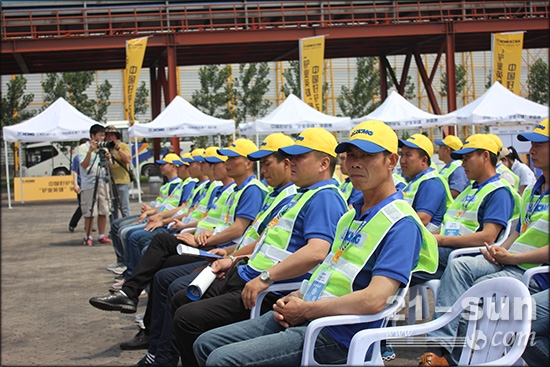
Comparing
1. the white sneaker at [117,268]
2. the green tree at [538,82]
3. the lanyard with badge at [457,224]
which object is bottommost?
the white sneaker at [117,268]

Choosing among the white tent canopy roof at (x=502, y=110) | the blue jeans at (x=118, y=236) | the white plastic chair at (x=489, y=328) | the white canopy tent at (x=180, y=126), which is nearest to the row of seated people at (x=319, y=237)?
the white plastic chair at (x=489, y=328)

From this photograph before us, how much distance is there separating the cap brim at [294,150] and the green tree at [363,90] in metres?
36.2

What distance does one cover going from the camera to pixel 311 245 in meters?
3.97

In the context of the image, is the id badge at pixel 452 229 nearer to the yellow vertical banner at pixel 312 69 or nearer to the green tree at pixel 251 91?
the yellow vertical banner at pixel 312 69

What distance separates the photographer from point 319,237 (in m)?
3.98

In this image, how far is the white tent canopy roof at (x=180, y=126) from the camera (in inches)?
739

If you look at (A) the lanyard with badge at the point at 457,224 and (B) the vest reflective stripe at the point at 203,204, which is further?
(B) the vest reflective stripe at the point at 203,204

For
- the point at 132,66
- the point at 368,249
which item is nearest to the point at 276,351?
the point at 368,249

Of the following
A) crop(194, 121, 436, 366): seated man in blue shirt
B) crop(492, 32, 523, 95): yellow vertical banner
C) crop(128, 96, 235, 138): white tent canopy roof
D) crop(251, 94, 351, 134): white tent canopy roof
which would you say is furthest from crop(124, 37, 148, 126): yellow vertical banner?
crop(194, 121, 436, 366): seated man in blue shirt

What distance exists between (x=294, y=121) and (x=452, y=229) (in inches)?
565

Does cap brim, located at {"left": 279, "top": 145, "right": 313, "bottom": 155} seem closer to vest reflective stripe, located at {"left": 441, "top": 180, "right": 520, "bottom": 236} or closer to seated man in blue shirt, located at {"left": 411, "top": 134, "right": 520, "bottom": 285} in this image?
seated man in blue shirt, located at {"left": 411, "top": 134, "right": 520, "bottom": 285}

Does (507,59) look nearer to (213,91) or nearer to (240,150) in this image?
(240,150)

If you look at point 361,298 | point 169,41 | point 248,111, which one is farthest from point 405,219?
point 248,111

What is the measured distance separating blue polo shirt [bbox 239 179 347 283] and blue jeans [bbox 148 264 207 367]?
2.61 ft
